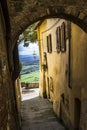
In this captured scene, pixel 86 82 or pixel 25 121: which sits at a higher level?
pixel 86 82

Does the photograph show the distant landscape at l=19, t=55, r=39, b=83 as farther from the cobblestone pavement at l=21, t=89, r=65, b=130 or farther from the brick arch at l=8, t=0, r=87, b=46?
the brick arch at l=8, t=0, r=87, b=46

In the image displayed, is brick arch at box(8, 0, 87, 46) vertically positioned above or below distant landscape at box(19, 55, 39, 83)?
above

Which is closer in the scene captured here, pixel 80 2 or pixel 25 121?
pixel 80 2

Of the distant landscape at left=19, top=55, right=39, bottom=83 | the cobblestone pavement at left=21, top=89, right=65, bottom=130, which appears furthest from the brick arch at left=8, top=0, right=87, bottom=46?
the distant landscape at left=19, top=55, right=39, bottom=83

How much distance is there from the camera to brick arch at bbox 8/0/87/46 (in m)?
7.15

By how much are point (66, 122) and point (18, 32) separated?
591 cm

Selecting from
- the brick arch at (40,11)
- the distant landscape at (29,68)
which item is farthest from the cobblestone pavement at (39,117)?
the distant landscape at (29,68)

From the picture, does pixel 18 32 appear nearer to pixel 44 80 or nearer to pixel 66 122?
pixel 66 122

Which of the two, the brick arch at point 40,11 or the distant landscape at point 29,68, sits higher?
the brick arch at point 40,11

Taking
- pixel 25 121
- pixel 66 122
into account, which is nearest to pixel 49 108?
pixel 25 121

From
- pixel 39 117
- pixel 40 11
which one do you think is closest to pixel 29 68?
pixel 39 117

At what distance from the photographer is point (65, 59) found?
11812 millimetres

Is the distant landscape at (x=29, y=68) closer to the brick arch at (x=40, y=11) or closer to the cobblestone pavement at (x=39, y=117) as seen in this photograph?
the cobblestone pavement at (x=39, y=117)

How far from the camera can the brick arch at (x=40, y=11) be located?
23.5 feet
